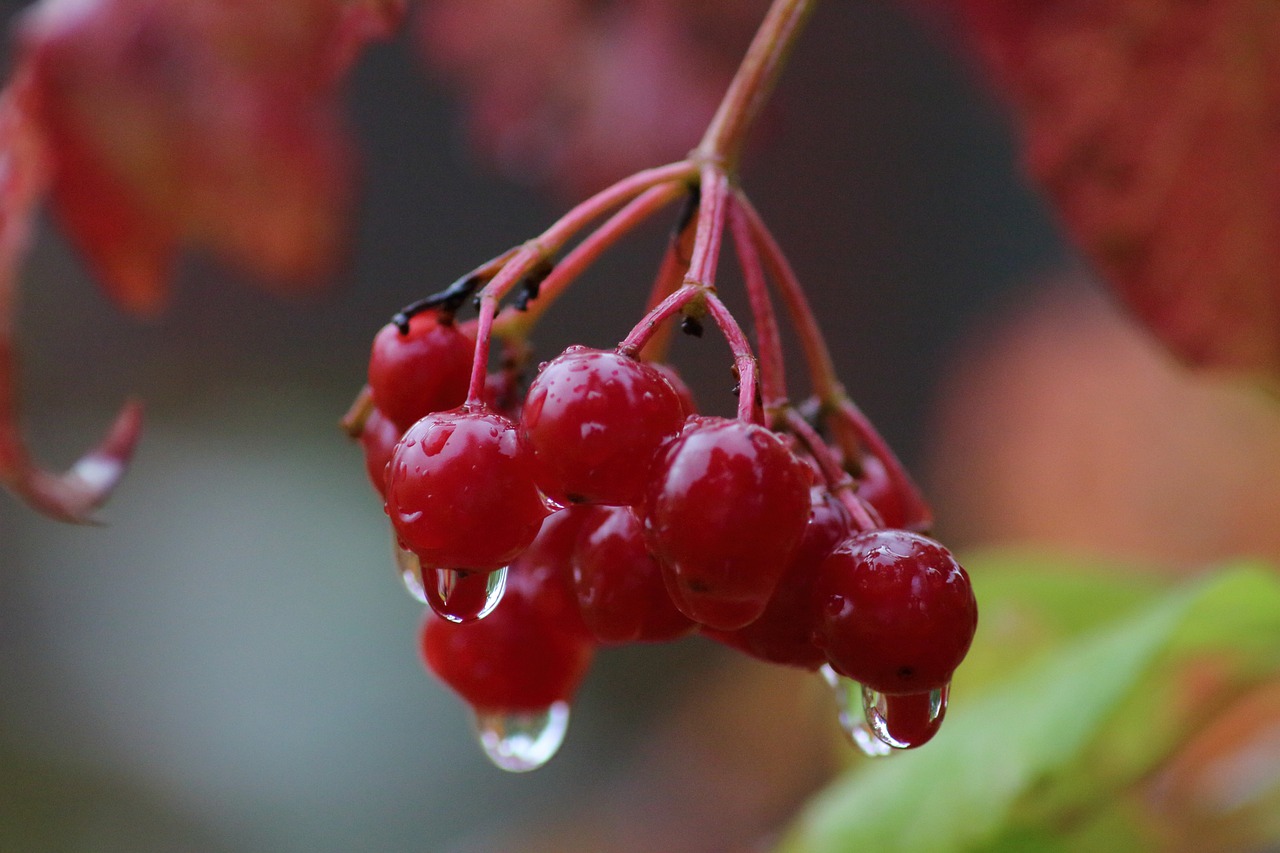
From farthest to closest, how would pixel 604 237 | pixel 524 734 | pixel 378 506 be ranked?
pixel 378 506 < pixel 524 734 < pixel 604 237

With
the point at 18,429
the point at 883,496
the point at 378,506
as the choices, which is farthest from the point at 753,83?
the point at 378,506

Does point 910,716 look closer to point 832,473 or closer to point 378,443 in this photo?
point 832,473

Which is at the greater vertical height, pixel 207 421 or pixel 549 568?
pixel 549 568

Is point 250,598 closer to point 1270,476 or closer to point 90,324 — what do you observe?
point 90,324

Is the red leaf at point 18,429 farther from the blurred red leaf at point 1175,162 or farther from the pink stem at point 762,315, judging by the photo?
the blurred red leaf at point 1175,162

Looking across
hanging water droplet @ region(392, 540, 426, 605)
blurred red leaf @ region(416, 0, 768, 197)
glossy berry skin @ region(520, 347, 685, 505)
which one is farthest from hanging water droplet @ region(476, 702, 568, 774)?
blurred red leaf @ region(416, 0, 768, 197)

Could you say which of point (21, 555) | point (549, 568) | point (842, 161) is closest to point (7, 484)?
point (549, 568)
